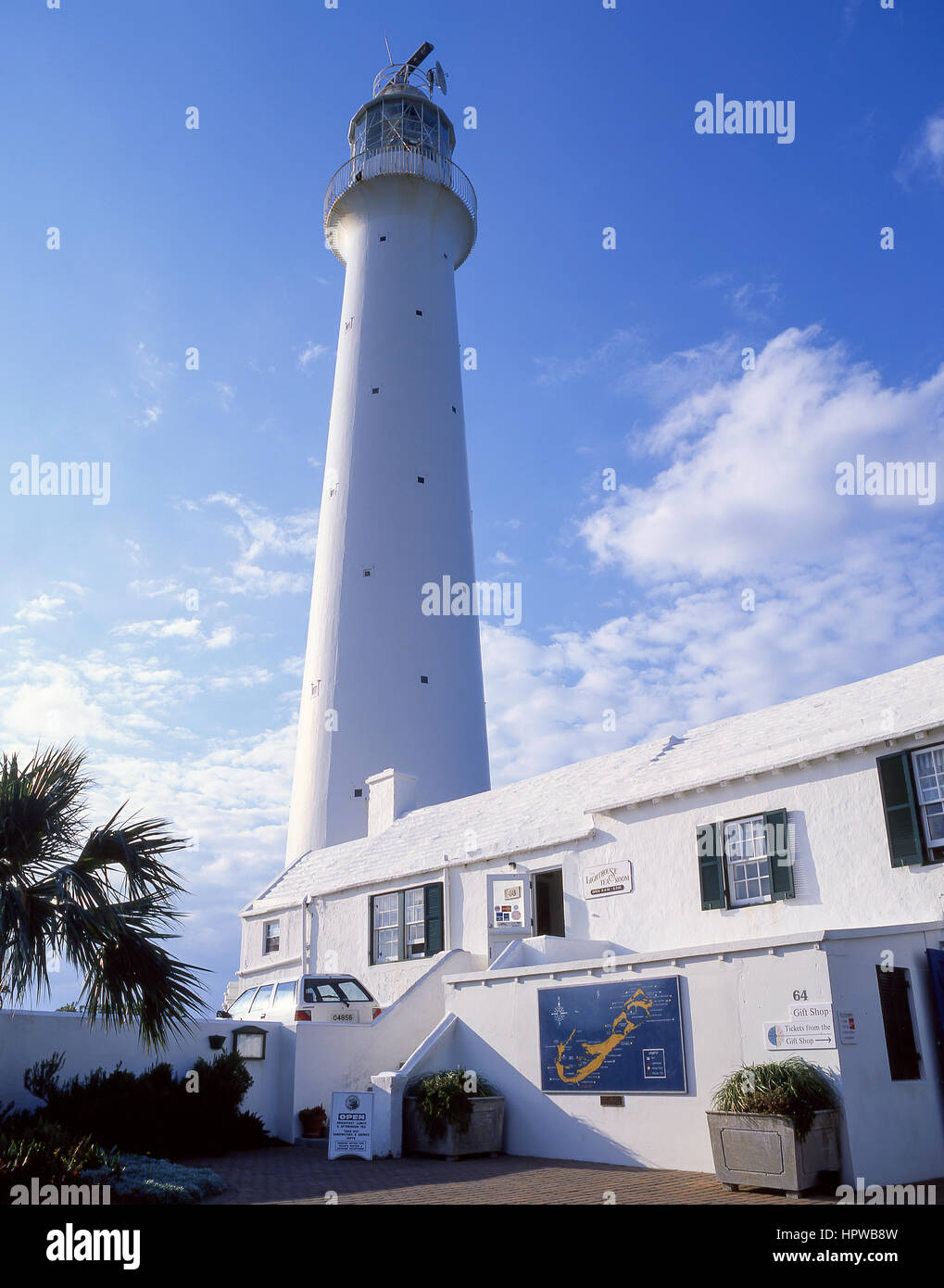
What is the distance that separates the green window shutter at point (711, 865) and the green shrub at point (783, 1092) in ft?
15.7

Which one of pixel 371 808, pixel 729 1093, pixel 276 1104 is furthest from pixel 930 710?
pixel 371 808

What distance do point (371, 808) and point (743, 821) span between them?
13.5 metres

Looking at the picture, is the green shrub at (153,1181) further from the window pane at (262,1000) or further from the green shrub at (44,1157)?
the window pane at (262,1000)

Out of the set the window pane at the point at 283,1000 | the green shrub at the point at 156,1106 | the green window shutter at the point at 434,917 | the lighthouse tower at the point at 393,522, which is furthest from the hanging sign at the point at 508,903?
the lighthouse tower at the point at 393,522

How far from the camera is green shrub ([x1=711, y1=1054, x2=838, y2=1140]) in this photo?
10766 mm

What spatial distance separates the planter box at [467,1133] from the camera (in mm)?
14328

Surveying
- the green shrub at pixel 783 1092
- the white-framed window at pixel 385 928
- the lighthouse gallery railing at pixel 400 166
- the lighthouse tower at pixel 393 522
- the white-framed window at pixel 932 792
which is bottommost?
the green shrub at pixel 783 1092

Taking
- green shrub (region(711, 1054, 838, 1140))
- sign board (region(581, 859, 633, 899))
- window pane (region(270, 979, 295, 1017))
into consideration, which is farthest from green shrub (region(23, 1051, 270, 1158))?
green shrub (region(711, 1054, 838, 1140))

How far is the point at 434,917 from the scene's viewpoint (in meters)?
21.7

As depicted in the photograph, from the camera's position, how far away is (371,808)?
91.5 feet

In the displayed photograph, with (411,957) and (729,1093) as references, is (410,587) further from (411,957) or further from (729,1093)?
(729,1093)

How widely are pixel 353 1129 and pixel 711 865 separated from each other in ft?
22.5
